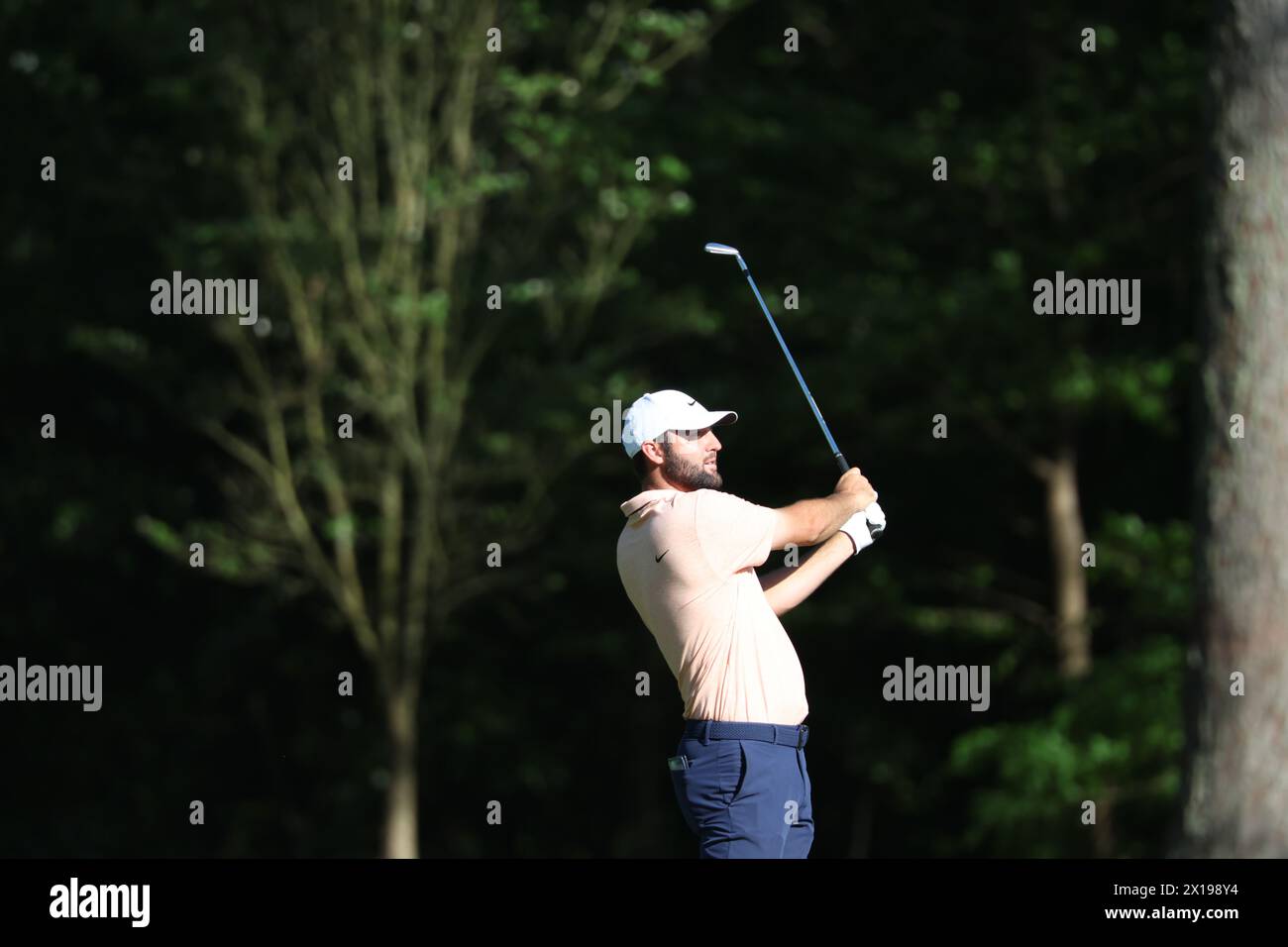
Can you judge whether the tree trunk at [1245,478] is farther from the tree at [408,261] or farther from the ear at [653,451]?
the tree at [408,261]

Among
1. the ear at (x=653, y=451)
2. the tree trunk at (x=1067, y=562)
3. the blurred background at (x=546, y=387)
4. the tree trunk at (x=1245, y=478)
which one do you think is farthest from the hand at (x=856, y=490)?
the tree trunk at (x=1067, y=562)

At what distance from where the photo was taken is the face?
504 centimetres

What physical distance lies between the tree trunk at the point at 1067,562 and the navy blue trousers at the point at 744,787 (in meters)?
8.37

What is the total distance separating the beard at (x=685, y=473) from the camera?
504 centimetres

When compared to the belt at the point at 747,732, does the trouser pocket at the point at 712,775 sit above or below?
below

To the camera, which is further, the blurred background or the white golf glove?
the blurred background

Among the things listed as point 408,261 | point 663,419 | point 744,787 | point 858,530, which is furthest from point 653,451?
point 408,261

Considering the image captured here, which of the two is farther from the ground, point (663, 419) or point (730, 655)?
point (663, 419)

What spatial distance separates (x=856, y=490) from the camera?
497 cm

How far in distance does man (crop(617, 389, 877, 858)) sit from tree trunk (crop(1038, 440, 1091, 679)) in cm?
833

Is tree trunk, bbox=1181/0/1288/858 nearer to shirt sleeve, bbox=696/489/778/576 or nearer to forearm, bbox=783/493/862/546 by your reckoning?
forearm, bbox=783/493/862/546

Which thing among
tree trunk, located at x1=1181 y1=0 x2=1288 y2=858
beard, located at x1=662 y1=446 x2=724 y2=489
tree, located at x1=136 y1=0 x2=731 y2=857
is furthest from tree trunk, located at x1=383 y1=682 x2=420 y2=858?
beard, located at x1=662 y1=446 x2=724 y2=489

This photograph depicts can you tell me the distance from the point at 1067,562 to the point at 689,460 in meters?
8.78

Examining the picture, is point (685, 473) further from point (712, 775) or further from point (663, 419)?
point (712, 775)
